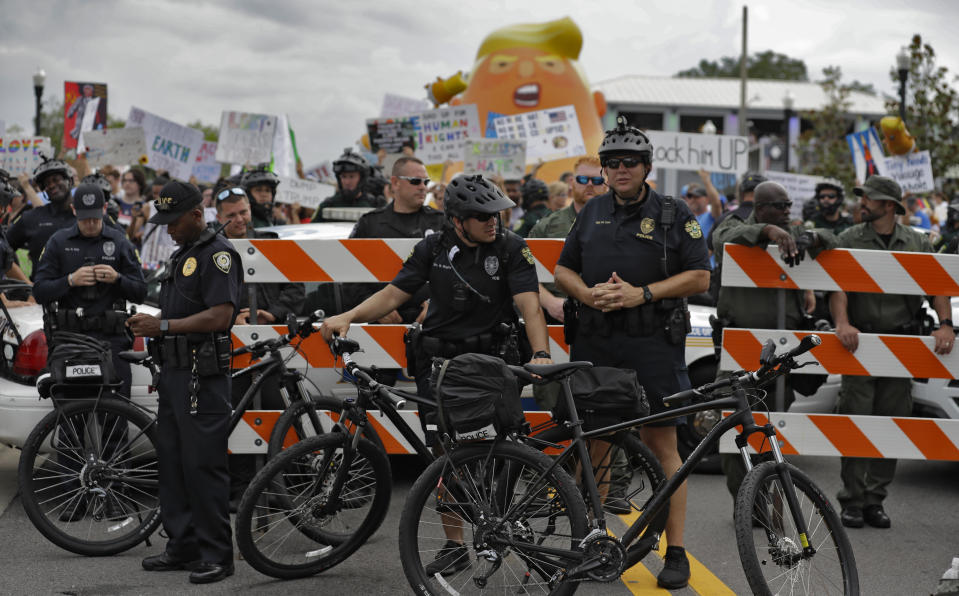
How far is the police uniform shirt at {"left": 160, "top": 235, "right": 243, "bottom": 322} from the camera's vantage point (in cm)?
542

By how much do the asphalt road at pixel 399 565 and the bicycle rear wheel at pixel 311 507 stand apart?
5.7 inches

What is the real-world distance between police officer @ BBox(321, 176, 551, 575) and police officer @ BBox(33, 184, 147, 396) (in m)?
2.06

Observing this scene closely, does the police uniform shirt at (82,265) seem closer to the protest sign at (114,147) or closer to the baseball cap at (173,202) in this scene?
the baseball cap at (173,202)

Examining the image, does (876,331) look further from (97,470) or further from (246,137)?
(246,137)

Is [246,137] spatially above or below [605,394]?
above

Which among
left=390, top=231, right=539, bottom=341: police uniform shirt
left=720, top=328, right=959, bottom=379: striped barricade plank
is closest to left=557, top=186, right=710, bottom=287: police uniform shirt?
left=390, top=231, right=539, bottom=341: police uniform shirt

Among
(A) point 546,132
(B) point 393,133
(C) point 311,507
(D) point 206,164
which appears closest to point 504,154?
(B) point 393,133

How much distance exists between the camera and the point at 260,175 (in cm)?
904

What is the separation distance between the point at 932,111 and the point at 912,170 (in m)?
10.2

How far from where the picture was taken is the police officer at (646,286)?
5219mm

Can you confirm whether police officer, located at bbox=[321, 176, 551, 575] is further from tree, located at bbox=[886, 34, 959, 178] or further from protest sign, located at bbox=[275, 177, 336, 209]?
tree, located at bbox=[886, 34, 959, 178]

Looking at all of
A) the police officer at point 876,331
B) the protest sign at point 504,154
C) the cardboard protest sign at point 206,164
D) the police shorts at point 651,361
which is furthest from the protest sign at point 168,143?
the police shorts at point 651,361

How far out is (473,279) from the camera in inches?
207

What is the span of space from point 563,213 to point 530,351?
2.31m
